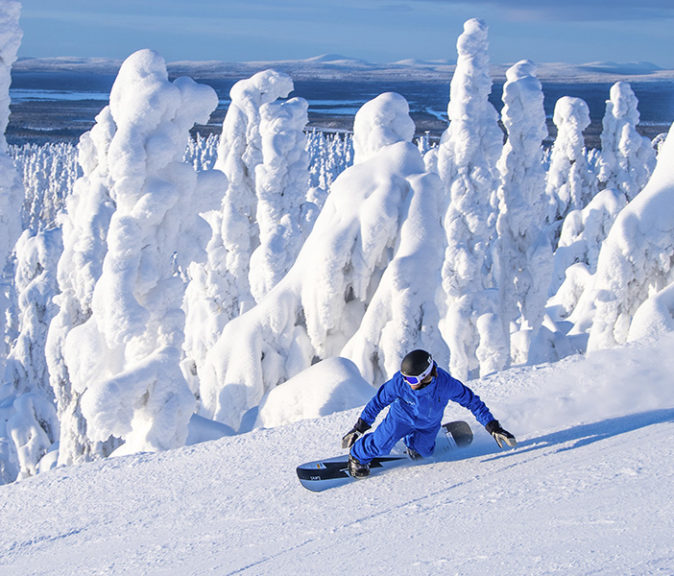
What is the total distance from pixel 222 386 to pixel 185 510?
7.39 metres

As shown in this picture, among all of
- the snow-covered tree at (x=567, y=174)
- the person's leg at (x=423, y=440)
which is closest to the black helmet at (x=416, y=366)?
Result: the person's leg at (x=423, y=440)

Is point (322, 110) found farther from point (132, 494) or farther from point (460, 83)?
point (132, 494)

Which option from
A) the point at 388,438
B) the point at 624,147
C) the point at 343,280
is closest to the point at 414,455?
the point at 388,438

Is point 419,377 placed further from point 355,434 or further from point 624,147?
point 624,147

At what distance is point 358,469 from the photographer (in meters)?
5.42

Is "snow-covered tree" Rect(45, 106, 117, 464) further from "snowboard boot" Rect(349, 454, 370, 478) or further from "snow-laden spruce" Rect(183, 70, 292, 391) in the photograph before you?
"snowboard boot" Rect(349, 454, 370, 478)

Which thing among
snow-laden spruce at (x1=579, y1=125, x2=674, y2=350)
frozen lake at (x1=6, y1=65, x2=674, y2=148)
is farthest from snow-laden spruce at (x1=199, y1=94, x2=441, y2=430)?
frozen lake at (x1=6, y1=65, x2=674, y2=148)

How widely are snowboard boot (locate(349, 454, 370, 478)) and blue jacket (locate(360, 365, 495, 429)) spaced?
395 millimetres

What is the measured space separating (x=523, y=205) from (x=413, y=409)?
1719 centimetres

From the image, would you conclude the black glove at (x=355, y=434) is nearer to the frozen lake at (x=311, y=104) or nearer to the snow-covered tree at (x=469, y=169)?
the snow-covered tree at (x=469, y=169)

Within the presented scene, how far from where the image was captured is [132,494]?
5.90 metres

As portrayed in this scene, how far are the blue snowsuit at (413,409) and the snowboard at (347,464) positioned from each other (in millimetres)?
152

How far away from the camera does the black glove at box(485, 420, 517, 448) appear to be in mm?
5207

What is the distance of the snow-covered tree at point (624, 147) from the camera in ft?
103
